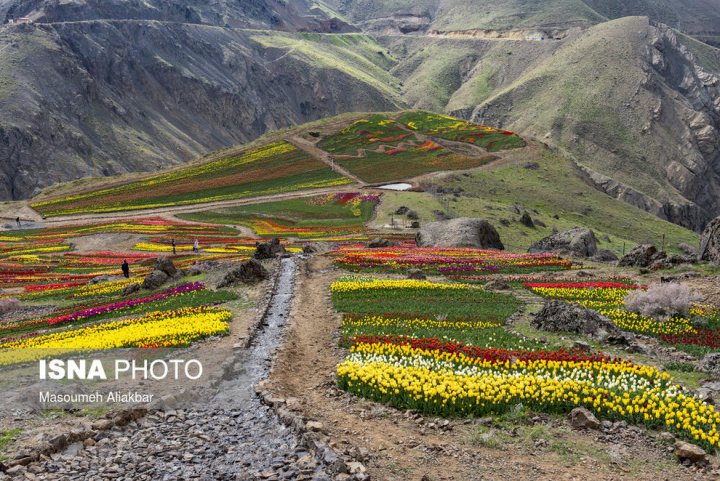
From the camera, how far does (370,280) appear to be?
3803 cm

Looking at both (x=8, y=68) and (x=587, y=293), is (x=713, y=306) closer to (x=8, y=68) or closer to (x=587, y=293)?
(x=587, y=293)

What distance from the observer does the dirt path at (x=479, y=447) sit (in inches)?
465

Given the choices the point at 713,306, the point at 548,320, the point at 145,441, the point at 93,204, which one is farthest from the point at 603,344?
the point at 93,204

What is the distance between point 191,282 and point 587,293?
28.5m

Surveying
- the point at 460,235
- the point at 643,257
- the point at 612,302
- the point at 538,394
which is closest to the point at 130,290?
the point at 538,394

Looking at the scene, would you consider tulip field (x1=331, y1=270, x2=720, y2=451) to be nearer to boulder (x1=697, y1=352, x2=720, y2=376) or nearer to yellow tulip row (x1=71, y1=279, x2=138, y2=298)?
boulder (x1=697, y1=352, x2=720, y2=376)

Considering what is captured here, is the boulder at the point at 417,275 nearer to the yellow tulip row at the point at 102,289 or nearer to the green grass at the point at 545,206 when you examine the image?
the yellow tulip row at the point at 102,289

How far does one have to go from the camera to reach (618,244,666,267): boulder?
143 ft

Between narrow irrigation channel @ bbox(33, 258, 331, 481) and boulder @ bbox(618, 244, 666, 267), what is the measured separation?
126 feet

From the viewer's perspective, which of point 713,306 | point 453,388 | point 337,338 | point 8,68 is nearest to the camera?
point 453,388

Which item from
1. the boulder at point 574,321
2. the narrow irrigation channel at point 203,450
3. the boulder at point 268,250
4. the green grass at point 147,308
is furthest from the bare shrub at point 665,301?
the boulder at point 268,250

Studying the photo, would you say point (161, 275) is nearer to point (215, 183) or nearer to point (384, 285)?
point (384, 285)

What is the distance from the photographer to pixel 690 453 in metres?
12.1

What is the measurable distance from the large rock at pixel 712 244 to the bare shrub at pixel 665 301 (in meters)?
16.3
